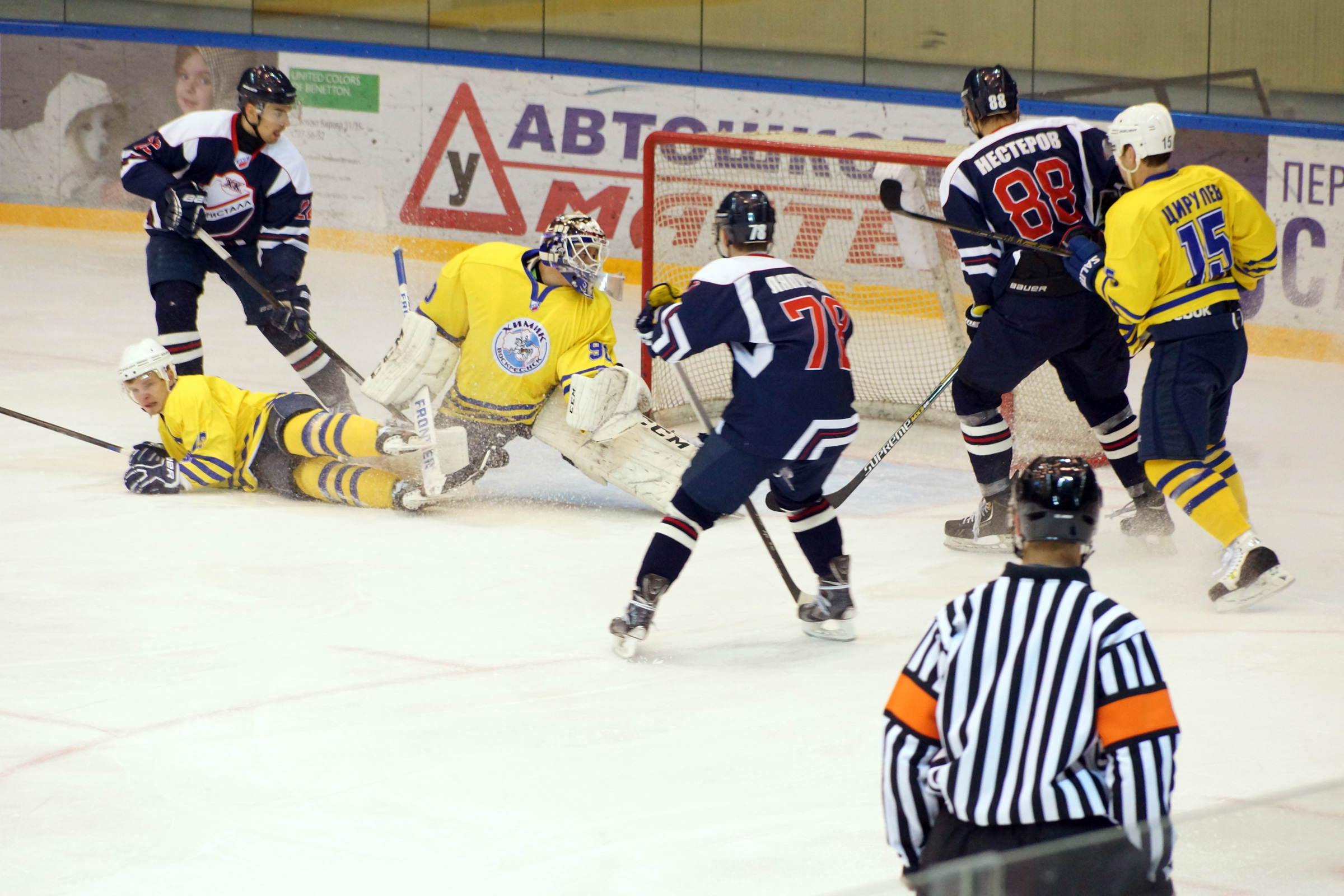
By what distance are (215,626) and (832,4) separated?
611 cm

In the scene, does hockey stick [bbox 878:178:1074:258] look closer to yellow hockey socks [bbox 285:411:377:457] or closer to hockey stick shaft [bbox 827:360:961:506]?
hockey stick shaft [bbox 827:360:961:506]

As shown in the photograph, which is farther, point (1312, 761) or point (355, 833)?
point (1312, 761)

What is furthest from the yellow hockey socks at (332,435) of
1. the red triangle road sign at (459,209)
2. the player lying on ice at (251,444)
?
the red triangle road sign at (459,209)

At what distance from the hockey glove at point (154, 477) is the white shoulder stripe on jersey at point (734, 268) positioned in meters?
1.99

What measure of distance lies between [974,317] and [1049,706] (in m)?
2.80

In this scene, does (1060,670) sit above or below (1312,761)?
above

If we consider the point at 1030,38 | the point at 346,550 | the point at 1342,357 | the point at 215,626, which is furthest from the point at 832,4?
the point at 215,626

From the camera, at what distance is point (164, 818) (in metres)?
2.51

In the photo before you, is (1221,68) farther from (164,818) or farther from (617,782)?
(164,818)

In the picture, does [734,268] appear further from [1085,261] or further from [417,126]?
[417,126]

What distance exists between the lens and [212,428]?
4.49 meters

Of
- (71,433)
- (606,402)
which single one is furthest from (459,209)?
(606,402)

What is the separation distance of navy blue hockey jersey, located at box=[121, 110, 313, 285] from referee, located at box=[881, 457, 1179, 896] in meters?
3.99

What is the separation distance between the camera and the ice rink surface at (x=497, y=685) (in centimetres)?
241
